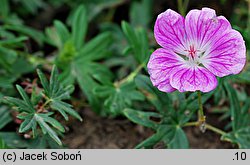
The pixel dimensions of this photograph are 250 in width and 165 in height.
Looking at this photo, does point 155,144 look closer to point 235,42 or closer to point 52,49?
point 235,42

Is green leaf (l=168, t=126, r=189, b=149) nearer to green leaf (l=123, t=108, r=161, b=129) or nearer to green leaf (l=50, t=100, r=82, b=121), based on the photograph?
green leaf (l=123, t=108, r=161, b=129)

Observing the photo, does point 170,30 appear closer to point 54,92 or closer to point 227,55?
point 227,55

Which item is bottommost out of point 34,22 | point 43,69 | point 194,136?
point 194,136

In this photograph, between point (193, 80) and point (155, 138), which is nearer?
point (193, 80)

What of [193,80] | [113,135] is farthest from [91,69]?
[193,80]

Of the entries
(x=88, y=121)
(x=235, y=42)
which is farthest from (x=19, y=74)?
(x=235, y=42)

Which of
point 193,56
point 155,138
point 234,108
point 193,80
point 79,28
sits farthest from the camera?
point 79,28

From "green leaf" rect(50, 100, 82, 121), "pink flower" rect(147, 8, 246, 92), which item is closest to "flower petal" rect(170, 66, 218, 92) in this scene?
"pink flower" rect(147, 8, 246, 92)
